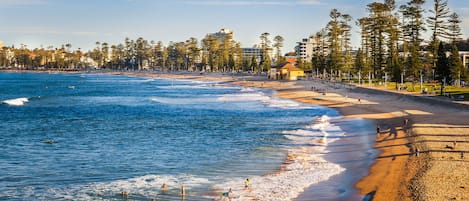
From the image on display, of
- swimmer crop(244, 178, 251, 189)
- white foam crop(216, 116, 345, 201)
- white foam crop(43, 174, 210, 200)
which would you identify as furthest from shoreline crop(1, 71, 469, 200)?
white foam crop(43, 174, 210, 200)

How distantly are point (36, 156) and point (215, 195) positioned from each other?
10.8 meters

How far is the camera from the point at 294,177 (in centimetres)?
1827

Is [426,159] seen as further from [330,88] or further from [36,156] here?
[330,88]

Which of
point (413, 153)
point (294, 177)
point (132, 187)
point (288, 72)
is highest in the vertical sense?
point (288, 72)

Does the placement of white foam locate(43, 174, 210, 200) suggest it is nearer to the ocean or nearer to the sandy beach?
the ocean

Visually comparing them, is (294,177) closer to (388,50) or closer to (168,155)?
(168,155)

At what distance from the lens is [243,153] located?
A: 2338 cm

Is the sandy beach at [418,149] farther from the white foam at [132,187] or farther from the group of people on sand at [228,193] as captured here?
the white foam at [132,187]

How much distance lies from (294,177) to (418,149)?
581 cm

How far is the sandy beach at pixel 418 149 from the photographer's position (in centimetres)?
1499

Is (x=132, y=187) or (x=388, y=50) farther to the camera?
(x=388, y=50)

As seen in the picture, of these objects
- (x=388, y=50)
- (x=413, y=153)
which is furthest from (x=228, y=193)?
(x=388, y=50)

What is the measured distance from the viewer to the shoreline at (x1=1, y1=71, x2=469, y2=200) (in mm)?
14984

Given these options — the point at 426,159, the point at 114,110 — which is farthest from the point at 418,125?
the point at 114,110
